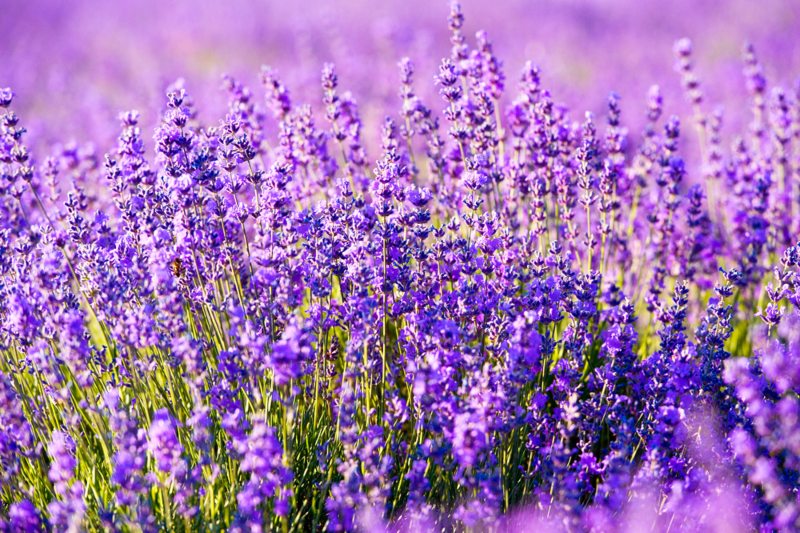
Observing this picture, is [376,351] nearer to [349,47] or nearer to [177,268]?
[177,268]

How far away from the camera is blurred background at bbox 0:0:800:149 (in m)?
10.9

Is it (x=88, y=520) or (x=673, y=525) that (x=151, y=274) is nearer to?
(x=88, y=520)

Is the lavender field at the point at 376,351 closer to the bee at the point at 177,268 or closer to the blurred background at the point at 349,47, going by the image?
the bee at the point at 177,268

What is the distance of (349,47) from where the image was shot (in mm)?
12461

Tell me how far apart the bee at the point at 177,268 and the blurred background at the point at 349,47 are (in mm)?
4493

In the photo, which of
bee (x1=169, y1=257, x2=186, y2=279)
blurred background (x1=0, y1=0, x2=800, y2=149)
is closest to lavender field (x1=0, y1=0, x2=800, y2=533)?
bee (x1=169, y1=257, x2=186, y2=279)

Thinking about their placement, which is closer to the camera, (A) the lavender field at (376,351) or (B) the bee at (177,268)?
(A) the lavender field at (376,351)

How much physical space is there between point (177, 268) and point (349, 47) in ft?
33.2

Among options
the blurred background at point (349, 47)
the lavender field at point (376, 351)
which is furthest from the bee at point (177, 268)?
the blurred background at point (349, 47)

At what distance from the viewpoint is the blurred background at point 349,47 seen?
430 inches

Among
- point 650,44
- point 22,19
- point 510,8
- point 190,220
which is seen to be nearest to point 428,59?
point 650,44

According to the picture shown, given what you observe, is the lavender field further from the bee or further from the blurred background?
the blurred background

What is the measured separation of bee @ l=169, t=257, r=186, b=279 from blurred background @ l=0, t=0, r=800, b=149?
14.7ft

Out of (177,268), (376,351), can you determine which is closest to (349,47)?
(177,268)
